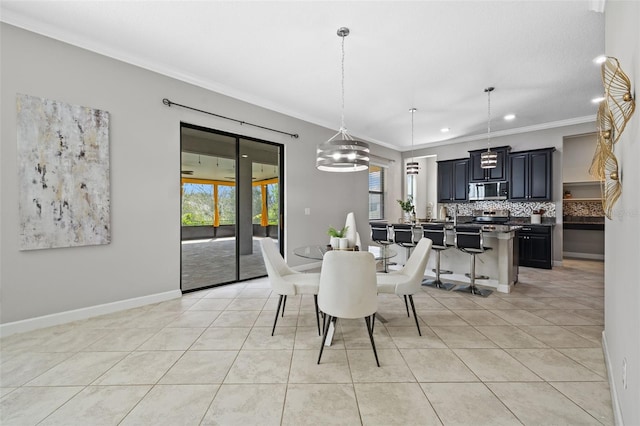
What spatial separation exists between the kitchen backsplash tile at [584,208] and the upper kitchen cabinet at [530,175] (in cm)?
175

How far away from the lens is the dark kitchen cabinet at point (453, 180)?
6.73 metres

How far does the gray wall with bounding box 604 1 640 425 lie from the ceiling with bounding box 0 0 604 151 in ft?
3.86

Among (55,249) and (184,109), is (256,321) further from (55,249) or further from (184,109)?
(184,109)

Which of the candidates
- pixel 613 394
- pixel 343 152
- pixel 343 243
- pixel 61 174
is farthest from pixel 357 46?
pixel 613 394

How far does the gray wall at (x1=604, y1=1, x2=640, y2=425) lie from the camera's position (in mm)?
1200

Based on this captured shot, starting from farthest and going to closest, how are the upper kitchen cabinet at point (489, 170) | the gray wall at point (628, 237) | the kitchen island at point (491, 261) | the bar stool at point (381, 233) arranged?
the upper kitchen cabinet at point (489, 170)
the bar stool at point (381, 233)
the kitchen island at point (491, 261)
the gray wall at point (628, 237)

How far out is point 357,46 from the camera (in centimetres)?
307

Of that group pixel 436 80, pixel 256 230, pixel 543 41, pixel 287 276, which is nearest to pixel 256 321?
pixel 287 276

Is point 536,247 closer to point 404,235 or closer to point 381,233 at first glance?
point 404,235

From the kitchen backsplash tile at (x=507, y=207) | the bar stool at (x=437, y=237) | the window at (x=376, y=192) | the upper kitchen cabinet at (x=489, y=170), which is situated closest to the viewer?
the bar stool at (x=437, y=237)

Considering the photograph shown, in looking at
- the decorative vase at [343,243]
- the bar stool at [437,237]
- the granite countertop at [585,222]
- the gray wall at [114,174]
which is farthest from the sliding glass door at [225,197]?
the granite countertop at [585,222]

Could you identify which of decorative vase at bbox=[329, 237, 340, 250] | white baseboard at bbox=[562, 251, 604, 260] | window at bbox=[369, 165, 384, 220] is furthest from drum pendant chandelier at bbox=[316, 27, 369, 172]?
white baseboard at bbox=[562, 251, 604, 260]

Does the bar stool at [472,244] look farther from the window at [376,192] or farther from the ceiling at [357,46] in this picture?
the window at [376,192]

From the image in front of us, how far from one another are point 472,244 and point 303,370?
2978 mm
